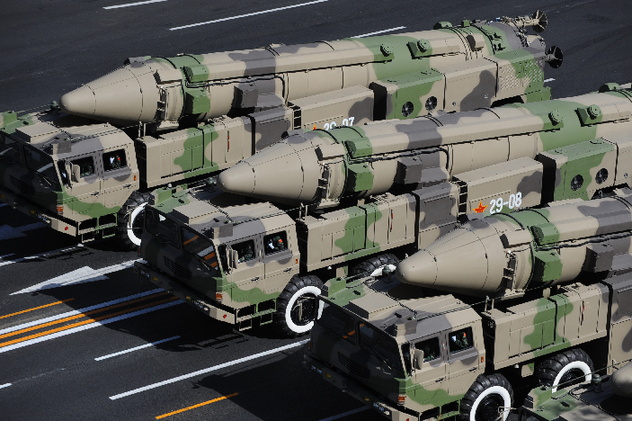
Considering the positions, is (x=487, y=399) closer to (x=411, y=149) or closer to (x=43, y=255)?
(x=411, y=149)

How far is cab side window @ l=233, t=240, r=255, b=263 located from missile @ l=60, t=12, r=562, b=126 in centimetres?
766

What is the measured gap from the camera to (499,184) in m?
36.4

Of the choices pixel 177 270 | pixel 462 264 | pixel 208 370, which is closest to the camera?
pixel 462 264

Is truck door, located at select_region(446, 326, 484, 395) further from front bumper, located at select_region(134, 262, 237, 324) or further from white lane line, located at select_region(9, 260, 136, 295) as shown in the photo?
Result: white lane line, located at select_region(9, 260, 136, 295)

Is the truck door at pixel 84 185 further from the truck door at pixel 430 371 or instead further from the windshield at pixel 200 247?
the truck door at pixel 430 371

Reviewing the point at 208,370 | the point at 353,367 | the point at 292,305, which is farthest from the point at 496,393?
the point at 208,370

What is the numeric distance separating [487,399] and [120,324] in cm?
1087

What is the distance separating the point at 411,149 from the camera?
36469 millimetres

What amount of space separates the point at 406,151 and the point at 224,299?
6852mm

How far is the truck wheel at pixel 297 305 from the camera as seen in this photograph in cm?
3447

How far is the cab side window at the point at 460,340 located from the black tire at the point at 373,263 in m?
6.30

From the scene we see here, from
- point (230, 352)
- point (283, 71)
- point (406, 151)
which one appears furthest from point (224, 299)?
point (283, 71)

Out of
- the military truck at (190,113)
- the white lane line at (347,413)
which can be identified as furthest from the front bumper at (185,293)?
the military truck at (190,113)

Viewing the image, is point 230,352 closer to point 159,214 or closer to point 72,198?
point 159,214
